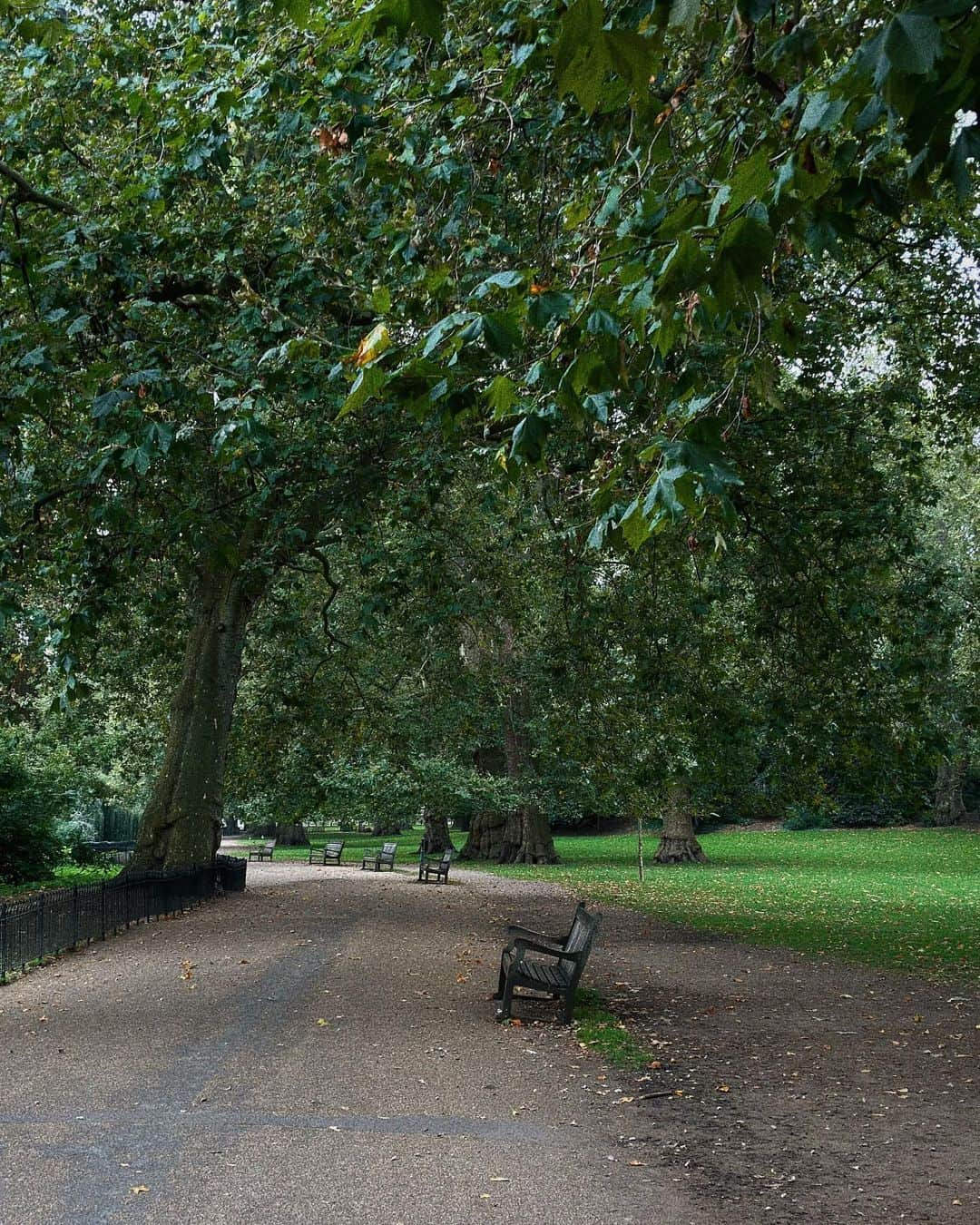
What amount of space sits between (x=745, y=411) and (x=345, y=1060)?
4.60 meters

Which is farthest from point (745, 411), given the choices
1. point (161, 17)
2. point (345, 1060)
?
point (161, 17)

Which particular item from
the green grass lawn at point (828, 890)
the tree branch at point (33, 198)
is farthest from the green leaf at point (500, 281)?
the green grass lawn at point (828, 890)

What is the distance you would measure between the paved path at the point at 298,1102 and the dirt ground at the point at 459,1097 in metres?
0.02

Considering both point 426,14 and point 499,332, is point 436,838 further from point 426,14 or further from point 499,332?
point 426,14

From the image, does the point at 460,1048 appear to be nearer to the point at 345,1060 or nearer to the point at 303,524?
the point at 345,1060

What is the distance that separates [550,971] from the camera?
9.11m

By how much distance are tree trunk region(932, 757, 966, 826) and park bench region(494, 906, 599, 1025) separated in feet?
118

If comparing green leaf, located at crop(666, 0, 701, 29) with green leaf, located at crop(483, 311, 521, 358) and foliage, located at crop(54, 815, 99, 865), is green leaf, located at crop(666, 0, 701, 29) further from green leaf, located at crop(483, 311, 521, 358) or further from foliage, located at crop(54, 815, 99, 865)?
foliage, located at crop(54, 815, 99, 865)

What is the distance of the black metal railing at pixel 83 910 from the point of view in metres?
11.1

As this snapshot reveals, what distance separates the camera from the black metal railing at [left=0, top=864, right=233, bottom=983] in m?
11.1

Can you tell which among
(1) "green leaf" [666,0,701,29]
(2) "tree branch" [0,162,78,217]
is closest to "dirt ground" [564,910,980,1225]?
(1) "green leaf" [666,0,701,29]

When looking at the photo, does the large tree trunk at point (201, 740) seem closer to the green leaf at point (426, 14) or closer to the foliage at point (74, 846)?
the foliage at point (74, 846)

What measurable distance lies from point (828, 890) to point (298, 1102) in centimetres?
1905

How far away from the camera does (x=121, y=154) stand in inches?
373
